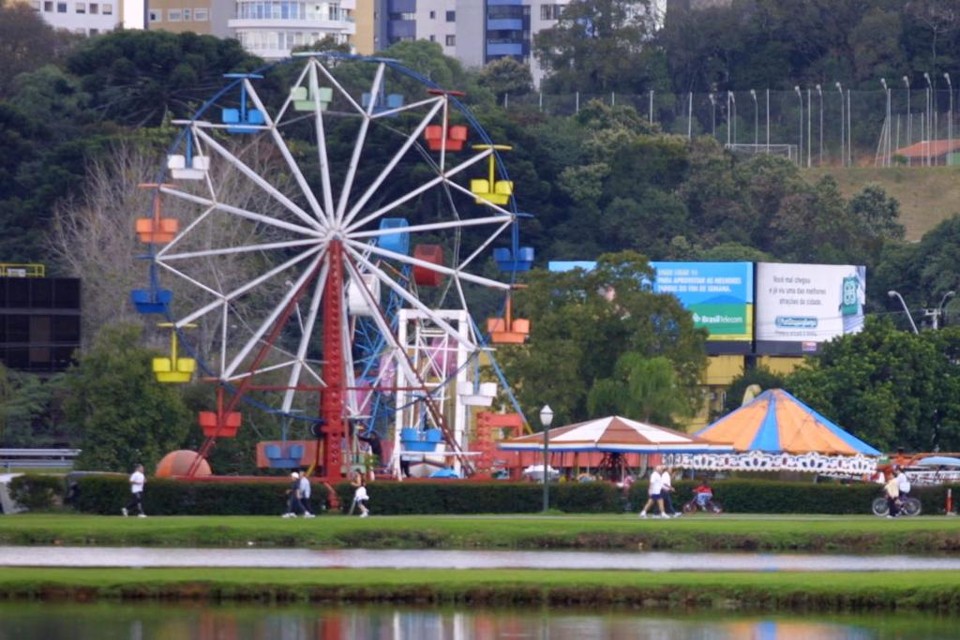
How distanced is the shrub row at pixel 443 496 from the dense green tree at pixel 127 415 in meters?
11.9

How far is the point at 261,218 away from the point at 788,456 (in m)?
19.4

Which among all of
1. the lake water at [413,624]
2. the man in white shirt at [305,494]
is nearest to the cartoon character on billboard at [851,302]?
the man in white shirt at [305,494]

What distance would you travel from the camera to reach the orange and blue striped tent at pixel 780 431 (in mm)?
78875

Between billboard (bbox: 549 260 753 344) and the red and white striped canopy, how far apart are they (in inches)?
1555

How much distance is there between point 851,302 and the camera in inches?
4658

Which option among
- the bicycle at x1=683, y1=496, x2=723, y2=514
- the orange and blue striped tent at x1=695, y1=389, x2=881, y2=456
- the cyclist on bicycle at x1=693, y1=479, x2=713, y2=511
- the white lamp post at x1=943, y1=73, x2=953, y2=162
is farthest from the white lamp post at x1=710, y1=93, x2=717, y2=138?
the cyclist on bicycle at x1=693, y1=479, x2=713, y2=511

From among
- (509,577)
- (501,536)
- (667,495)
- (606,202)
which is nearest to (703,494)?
(667,495)

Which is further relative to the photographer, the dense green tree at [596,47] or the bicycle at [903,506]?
the dense green tree at [596,47]

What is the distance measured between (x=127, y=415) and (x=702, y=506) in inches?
846

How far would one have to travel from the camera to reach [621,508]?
69312 millimetres

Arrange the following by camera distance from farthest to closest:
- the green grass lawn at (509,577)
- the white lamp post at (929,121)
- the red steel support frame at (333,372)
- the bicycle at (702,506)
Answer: the white lamp post at (929,121)
the red steel support frame at (333,372)
the bicycle at (702,506)
the green grass lawn at (509,577)

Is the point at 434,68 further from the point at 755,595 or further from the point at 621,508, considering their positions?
the point at 755,595

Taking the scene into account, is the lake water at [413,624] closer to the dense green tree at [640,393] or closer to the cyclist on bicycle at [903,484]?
the cyclist on bicycle at [903,484]

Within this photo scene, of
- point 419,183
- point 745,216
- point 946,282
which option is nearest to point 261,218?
point 419,183
